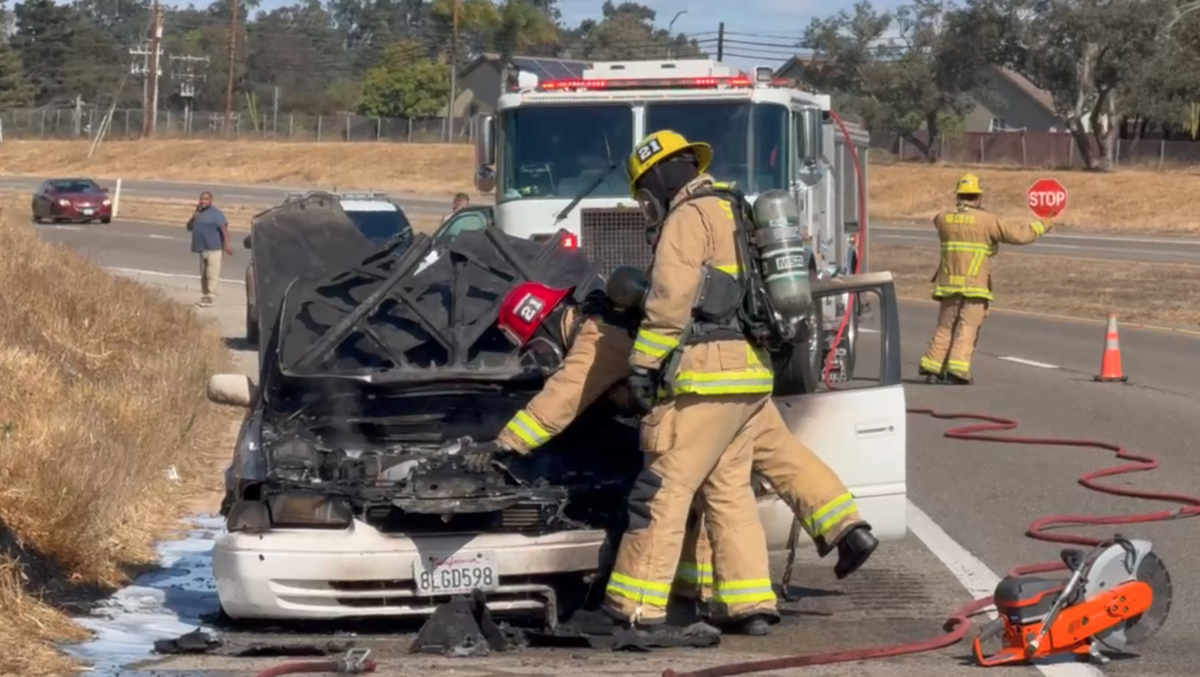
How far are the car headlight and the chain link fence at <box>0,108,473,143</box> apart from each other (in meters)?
76.2

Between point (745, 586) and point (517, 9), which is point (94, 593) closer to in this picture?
point (745, 586)

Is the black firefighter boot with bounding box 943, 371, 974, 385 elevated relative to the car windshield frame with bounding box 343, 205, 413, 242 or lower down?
lower down

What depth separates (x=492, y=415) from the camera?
25.9 ft

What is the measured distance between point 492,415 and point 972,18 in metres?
64.2

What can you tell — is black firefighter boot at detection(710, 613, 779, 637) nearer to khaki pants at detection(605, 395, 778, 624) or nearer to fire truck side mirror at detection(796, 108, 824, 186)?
khaki pants at detection(605, 395, 778, 624)

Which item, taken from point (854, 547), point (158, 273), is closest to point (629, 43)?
point (158, 273)

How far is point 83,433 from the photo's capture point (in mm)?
9633

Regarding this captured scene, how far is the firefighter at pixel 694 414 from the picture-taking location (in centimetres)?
677

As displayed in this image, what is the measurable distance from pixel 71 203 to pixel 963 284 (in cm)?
3247

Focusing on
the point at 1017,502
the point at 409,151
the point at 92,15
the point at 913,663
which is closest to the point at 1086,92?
the point at 409,151

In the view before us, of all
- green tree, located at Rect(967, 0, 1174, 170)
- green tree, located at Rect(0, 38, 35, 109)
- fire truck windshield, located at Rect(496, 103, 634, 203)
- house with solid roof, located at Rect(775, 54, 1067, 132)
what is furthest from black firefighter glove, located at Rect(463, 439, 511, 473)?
green tree, located at Rect(0, 38, 35, 109)

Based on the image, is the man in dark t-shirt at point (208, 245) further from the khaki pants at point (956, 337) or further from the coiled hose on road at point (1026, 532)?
the khaki pants at point (956, 337)

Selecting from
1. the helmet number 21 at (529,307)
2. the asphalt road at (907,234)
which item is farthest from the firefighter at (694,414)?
the asphalt road at (907,234)

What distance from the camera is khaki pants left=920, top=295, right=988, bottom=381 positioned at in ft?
53.5
